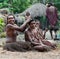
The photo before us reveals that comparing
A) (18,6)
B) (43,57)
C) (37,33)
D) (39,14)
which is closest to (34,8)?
(39,14)

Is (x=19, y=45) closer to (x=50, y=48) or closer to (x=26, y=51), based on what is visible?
(x=26, y=51)

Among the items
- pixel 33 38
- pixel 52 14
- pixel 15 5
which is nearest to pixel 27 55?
pixel 33 38

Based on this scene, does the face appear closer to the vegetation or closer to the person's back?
the person's back

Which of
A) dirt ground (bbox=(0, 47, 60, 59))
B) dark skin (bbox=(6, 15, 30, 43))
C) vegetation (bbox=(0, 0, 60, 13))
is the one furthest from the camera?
vegetation (bbox=(0, 0, 60, 13))

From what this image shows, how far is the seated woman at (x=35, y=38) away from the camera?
883 centimetres

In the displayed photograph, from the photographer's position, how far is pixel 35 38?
29.9 ft

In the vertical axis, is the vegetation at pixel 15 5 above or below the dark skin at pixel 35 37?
below

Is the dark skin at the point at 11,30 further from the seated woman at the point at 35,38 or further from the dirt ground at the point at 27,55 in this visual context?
the dirt ground at the point at 27,55

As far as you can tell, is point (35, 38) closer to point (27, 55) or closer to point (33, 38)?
point (33, 38)

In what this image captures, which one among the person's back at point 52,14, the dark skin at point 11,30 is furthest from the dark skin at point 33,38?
the person's back at point 52,14

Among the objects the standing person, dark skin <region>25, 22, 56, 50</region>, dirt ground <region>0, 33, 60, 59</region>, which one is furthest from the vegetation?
dirt ground <region>0, 33, 60, 59</region>

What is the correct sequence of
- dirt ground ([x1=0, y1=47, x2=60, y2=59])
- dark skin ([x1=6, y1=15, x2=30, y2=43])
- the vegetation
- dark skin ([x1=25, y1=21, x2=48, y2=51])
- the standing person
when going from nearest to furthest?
dirt ground ([x1=0, y1=47, x2=60, y2=59]), dark skin ([x1=25, y1=21, x2=48, y2=51]), dark skin ([x1=6, y1=15, x2=30, y2=43]), the standing person, the vegetation

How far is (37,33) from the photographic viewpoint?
927 centimetres

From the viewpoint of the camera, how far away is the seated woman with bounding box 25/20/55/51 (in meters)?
8.83
